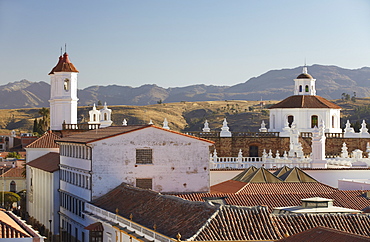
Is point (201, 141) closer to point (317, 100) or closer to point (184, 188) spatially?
point (184, 188)

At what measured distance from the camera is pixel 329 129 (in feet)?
228

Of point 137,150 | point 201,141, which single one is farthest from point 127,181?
point 201,141

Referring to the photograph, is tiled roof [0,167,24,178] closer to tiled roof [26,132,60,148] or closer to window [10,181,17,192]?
window [10,181,17,192]

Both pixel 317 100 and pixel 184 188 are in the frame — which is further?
pixel 317 100

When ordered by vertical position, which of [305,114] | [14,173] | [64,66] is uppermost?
[64,66]

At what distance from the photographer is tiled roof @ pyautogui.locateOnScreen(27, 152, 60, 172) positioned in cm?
5104

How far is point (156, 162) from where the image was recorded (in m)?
41.9

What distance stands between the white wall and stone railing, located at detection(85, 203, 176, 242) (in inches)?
83.2

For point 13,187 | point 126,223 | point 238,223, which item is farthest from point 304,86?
point 238,223

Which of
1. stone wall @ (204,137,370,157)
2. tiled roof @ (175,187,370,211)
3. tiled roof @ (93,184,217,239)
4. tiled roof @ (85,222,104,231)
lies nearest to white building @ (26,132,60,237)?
tiled roof @ (93,184,217,239)

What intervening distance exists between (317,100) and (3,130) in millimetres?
101144

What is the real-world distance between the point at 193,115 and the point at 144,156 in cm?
13303

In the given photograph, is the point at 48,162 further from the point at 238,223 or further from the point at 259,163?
the point at 238,223

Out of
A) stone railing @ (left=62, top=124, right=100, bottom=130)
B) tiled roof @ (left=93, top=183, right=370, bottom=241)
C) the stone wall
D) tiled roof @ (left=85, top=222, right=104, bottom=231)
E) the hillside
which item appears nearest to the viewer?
tiled roof @ (left=93, top=183, right=370, bottom=241)
